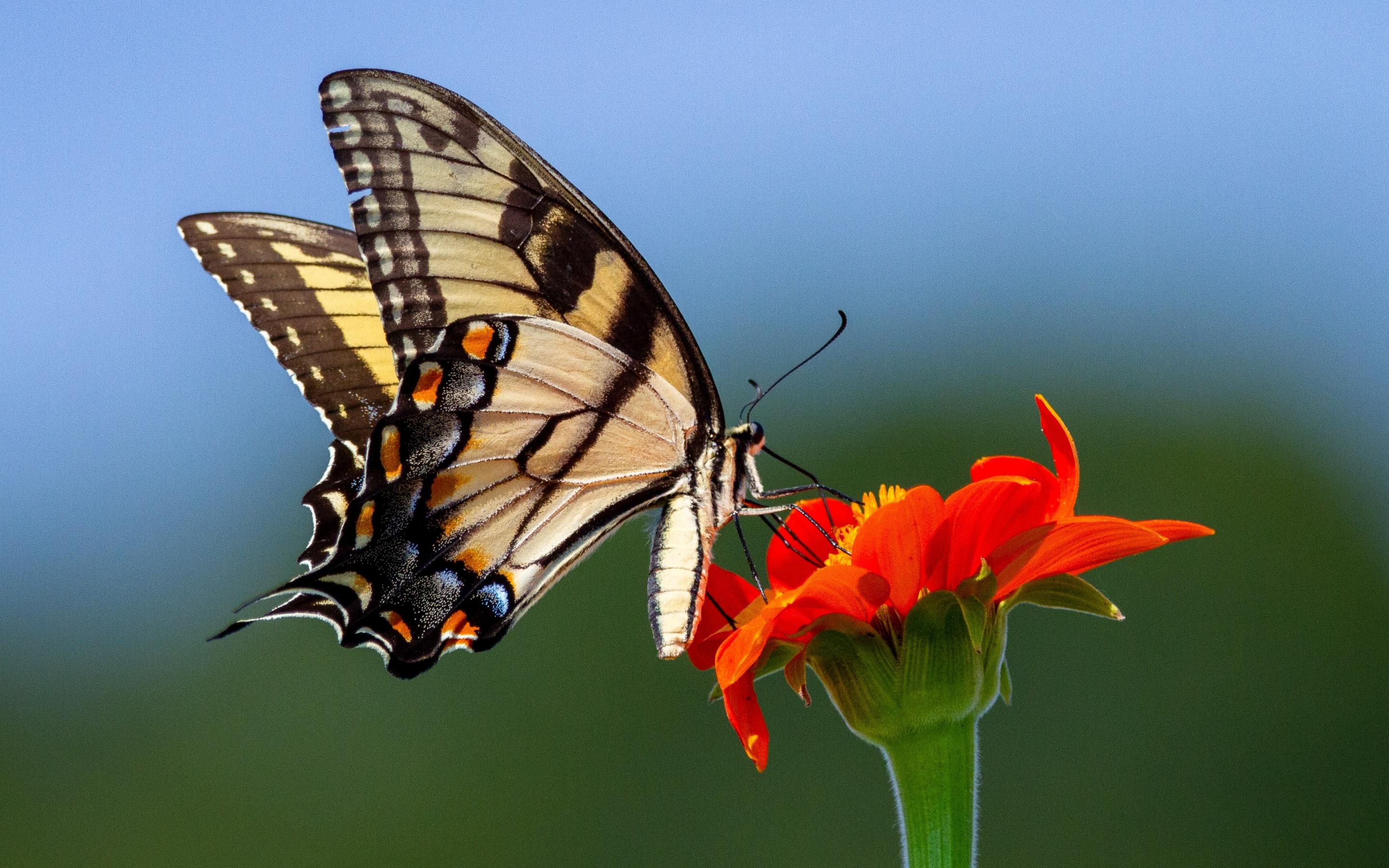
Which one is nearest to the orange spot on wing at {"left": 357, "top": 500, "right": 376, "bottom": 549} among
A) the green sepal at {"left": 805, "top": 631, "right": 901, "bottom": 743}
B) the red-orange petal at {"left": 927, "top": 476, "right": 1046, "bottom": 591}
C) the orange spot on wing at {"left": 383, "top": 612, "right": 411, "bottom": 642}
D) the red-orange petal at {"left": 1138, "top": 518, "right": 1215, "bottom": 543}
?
the orange spot on wing at {"left": 383, "top": 612, "right": 411, "bottom": 642}

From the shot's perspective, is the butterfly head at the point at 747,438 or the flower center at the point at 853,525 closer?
the flower center at the point at 853,525

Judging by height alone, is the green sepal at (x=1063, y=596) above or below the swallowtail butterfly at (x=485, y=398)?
below

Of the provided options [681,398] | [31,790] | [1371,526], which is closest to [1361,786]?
[1371,526]

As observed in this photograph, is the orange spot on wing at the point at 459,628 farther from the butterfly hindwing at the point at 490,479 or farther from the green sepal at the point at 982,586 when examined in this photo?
the green sepal at the point at 982,586

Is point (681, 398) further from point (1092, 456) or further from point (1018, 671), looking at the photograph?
point (1092, 456)

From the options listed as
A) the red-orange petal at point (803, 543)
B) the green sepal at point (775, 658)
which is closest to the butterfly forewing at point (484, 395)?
the red-orange petal at point (803, 543)

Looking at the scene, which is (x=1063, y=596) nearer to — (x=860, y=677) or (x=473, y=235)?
(x=860, y=677)
